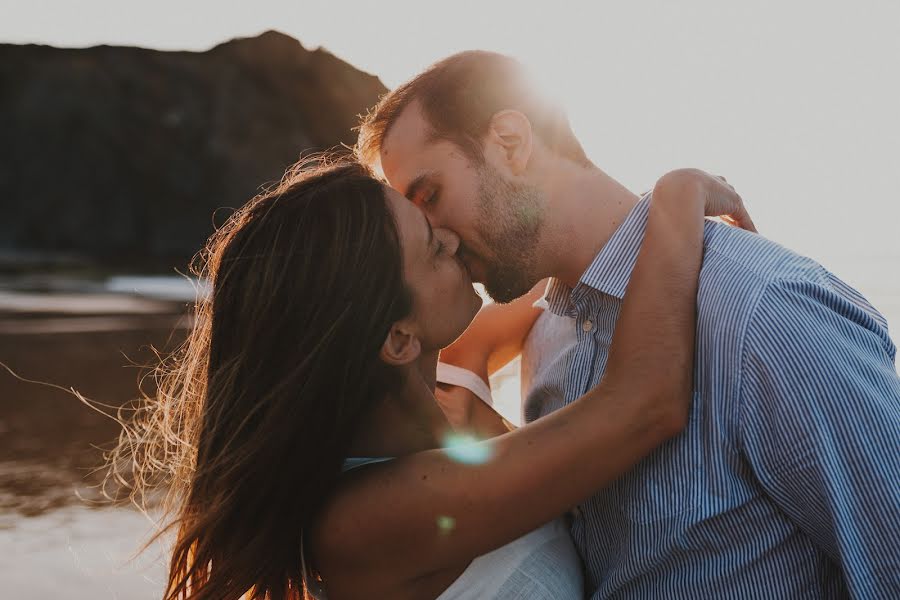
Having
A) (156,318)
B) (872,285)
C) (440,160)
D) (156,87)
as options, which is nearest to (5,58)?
(156,87)

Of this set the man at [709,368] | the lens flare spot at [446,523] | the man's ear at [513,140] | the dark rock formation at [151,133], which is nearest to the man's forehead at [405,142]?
the man at [709,368]

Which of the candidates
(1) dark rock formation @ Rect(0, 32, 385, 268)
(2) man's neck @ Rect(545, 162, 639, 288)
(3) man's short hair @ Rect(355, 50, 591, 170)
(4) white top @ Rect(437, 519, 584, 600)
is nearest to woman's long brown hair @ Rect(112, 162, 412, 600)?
(4) white top @ Rect(437, 519, 584, 600)

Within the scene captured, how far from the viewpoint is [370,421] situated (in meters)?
2.30

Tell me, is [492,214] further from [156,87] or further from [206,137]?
[156,87]

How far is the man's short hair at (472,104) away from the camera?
107 inches

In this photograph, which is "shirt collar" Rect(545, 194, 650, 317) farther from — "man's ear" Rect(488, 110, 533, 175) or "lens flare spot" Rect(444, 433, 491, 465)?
"lens flare spot" Rect(444, 433, 491, 465)

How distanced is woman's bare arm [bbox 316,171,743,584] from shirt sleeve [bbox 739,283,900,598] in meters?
0.20

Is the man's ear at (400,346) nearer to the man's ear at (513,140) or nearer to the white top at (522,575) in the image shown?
the white top at (522,575)

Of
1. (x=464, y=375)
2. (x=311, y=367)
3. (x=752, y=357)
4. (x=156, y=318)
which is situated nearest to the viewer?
(x=752, y=357)

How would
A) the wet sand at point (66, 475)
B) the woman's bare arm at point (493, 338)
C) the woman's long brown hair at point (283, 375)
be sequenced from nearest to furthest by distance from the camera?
the woman's long brown hair at point (283, 375) < the woman's bare arm at point (493, 338) < the wet sand at point (66, 475)

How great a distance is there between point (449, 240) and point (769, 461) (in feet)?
3.95

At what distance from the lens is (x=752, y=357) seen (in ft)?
6.00

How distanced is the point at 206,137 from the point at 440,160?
2212 inches

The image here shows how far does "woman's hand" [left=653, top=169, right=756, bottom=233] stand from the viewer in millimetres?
2244
